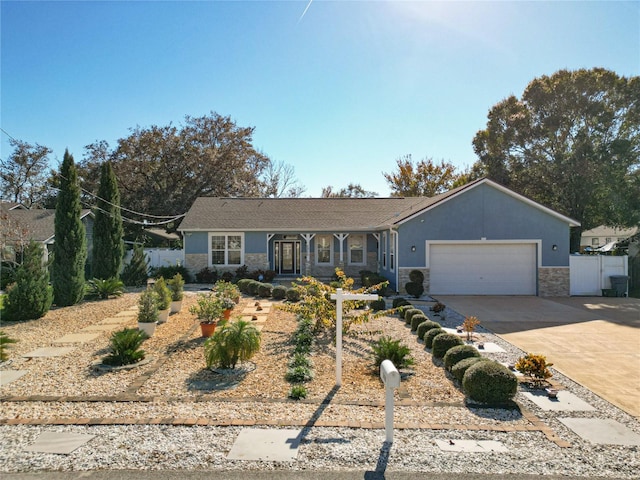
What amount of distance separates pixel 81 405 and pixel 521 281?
52.5 ft

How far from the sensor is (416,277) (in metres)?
16.3

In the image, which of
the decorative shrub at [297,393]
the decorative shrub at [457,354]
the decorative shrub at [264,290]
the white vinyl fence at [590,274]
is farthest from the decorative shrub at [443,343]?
the white vinyl fence at [590,274]

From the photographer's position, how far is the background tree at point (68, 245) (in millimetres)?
13852

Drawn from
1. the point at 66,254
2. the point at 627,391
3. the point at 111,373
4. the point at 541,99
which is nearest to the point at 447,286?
the point at 627,391

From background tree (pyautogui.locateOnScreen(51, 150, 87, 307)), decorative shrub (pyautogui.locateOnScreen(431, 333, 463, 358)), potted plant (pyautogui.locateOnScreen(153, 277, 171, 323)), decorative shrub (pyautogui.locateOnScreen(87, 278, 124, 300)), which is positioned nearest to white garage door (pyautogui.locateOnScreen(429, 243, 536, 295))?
decorative shrub (pyautogui.locateOnScreen(431, 333, 463, 358))

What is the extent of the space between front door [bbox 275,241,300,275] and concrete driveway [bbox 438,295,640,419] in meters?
8.89

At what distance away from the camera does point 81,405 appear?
5.61m

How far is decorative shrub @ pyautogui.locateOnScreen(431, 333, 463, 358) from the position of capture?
770 centimetres

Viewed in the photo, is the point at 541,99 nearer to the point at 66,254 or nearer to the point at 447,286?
the point at 447,286

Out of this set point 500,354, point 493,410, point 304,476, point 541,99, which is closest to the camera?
point 304,476

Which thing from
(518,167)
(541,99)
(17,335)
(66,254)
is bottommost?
(17,335)

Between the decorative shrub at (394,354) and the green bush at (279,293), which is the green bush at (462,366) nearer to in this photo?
the decorative shrub at (394,354)

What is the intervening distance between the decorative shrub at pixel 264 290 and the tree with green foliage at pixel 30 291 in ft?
23.3

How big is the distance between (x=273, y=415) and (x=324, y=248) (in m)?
16.8
